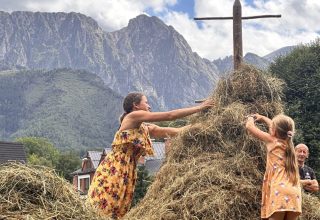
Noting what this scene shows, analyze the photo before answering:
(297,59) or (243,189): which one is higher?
(297,59)

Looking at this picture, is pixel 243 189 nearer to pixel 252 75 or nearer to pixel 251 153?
pixel 251 153

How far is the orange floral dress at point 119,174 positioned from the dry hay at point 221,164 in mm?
193

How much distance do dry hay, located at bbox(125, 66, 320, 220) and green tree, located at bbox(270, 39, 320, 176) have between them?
13725mm

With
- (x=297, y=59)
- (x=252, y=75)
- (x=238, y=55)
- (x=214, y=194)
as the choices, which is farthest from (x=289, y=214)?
(x=297, y=59)

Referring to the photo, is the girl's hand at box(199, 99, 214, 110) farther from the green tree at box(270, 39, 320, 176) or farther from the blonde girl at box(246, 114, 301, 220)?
the green tree at box(270, 39, 320, 176)

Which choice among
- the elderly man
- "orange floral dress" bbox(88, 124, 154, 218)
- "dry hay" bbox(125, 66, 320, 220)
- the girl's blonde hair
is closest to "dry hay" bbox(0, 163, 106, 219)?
"orange floral dress" bbox(88, 124, 154, 218)

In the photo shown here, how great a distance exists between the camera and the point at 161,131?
603 centimetres

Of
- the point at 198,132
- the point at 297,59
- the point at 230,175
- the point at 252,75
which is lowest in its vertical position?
the point at 230,175

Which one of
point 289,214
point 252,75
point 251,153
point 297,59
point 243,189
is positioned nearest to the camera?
point 289,214

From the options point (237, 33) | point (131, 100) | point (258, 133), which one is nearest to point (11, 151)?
point (237, 33)

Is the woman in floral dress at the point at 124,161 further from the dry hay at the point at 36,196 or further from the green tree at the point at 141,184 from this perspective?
the green tree at the point at 141,184

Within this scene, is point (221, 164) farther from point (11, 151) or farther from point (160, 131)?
point (11, 151)

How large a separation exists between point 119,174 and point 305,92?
18.5 metres

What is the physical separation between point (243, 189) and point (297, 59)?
19699mm
